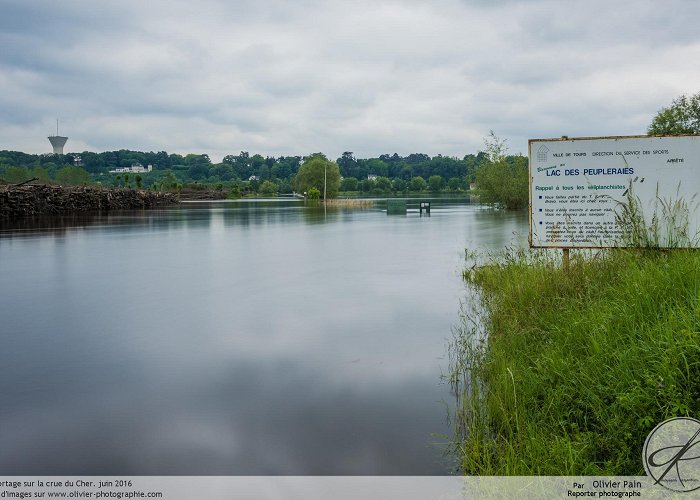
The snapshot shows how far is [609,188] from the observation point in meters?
7.84

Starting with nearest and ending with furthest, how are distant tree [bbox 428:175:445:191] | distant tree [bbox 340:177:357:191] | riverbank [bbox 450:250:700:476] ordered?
riverbank [bbox 450:250:700:476]
distant tree [bbox 428:175:445:191]
distant tree [bbox 340:177:357:191]

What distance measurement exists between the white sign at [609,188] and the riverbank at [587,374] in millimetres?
468

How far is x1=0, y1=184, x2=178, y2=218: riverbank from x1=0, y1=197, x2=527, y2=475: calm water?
84.5ft

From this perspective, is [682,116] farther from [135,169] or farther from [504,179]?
[135,169]

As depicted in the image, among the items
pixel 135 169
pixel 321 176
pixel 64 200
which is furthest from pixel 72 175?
pixel 135 169

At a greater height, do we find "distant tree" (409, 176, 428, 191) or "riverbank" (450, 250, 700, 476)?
"distant tree" (409, 176, 428, 191)

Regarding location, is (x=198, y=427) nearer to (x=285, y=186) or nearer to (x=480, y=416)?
(x=480, y=416)

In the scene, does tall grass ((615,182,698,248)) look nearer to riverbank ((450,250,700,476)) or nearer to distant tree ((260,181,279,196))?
riverbank ((450,250,700,476))

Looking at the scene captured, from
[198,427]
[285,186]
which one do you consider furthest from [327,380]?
[285,186]

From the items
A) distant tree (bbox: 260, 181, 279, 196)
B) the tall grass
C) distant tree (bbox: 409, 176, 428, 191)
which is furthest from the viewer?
distant tree (bbox: 409, 176, 428, 191)

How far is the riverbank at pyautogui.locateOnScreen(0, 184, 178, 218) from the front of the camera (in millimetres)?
39438

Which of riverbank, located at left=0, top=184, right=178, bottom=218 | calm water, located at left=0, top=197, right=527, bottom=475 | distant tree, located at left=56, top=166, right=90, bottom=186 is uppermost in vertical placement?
distant tree, located at left=56, top=166, right=90, bottom=186

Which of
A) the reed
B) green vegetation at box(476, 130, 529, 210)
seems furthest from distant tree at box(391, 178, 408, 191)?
the reed

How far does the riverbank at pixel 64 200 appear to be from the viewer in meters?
39.4
